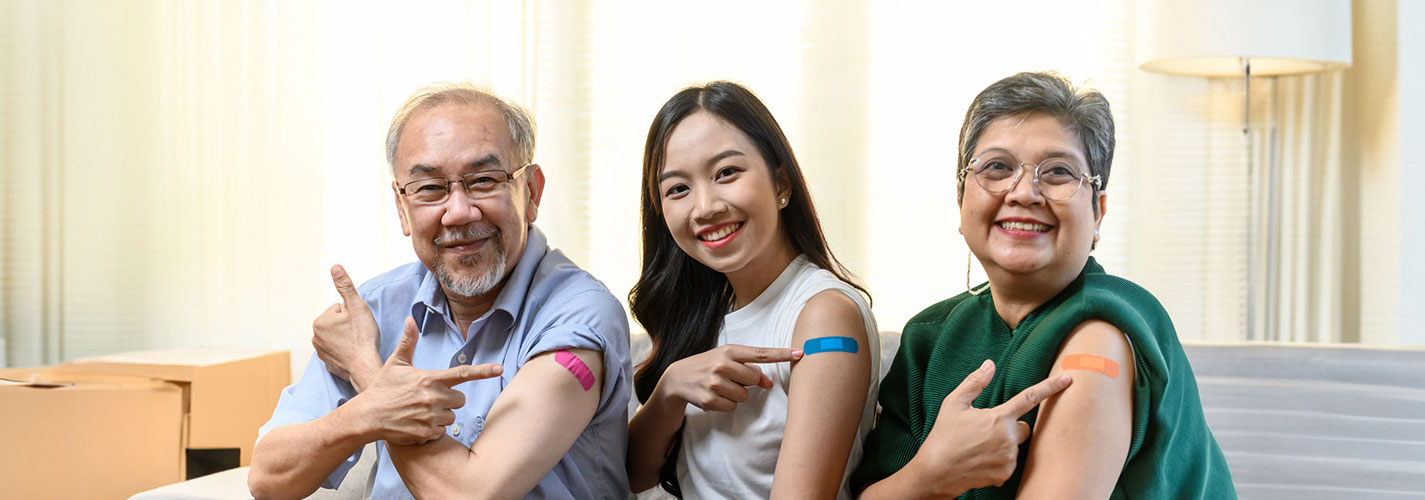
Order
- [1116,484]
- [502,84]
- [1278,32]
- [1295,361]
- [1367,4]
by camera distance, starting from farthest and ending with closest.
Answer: [502,84] < [1367,4] < [1278,32] < [1295,361] < [1116,484]

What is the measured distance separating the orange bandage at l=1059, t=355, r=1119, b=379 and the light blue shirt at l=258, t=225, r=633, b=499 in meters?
0.63

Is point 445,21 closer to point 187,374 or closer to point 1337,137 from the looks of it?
point 187,374

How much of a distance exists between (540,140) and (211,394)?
44.8 inches

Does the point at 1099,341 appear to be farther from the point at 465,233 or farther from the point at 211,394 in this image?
the point at 211,394

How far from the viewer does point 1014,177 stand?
4.24 feet

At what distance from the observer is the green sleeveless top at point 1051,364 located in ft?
3.99

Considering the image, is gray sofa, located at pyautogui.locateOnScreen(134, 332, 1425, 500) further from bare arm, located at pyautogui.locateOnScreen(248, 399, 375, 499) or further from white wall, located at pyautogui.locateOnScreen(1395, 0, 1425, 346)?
white wall, located at pyautogui.locateOnScreen(1395, 0, 1425, 346)

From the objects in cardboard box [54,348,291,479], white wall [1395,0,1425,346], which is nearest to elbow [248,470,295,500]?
cardboard box [54,348,291,479]

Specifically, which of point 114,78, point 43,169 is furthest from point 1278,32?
point 43,169

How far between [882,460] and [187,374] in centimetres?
201

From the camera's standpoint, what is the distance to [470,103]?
1632 millimetres

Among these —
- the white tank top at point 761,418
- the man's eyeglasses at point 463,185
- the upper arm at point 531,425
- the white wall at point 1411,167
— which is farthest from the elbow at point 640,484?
the white wall at point 1411,167

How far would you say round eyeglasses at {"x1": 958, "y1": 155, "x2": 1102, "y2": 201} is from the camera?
1275 mm

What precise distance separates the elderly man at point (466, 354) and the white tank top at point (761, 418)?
146 mm
